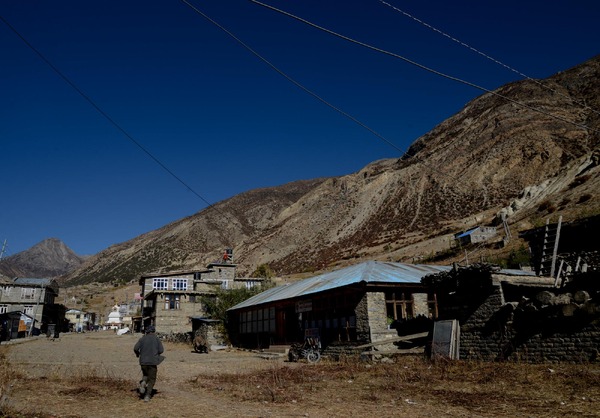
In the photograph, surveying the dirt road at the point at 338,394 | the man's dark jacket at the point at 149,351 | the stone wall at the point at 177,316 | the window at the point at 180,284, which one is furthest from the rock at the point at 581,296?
the window at the point at 180,284

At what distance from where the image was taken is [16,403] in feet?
30.7

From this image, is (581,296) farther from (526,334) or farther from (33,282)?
(33,282)

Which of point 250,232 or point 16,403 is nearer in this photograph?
point 16,403

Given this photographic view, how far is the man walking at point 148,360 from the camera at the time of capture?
1036 centimetres

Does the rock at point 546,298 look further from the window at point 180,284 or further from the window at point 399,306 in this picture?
the window at point 180,284

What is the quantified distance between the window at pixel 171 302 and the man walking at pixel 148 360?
45.9 metres

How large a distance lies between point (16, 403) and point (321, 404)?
659 cm

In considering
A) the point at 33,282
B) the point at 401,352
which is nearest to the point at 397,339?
the point at 401,352

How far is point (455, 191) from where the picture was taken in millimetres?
95812

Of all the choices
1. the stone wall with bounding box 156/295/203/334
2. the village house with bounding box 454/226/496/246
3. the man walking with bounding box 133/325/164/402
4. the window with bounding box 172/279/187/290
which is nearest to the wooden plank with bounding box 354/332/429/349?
the man walking with bounding box 133/325/164/402

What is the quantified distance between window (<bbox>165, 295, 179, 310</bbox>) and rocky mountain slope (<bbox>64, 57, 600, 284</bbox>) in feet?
97.1

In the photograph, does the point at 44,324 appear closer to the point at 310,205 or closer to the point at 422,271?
the point at 422,271

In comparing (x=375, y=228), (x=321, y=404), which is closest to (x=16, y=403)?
(x=321, y=404)

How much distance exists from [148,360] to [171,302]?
46.5 metres
